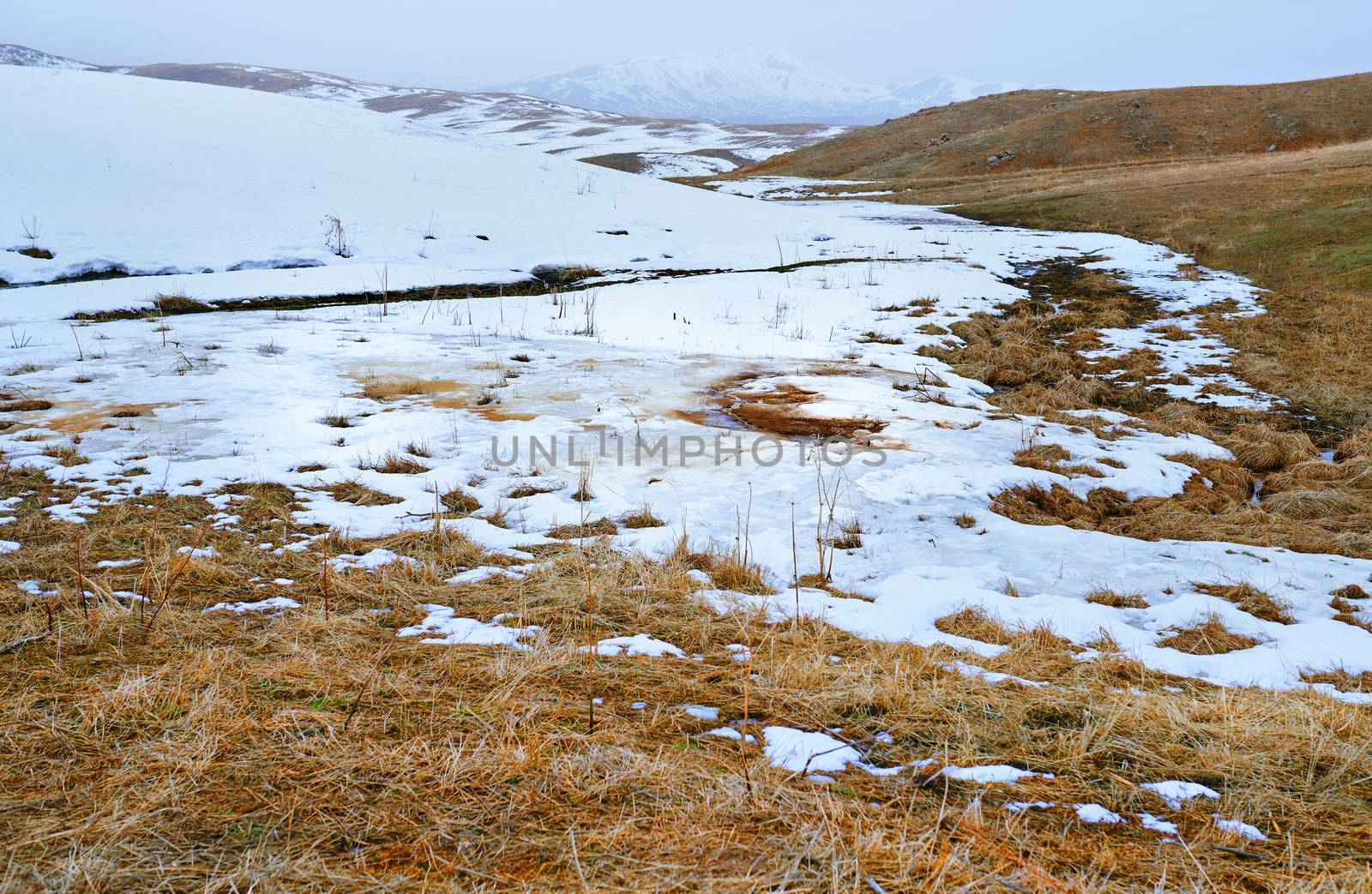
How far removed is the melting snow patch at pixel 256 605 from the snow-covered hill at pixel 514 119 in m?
77.6

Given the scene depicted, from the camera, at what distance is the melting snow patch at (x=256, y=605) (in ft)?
11.7

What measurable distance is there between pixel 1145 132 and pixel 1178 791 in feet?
172

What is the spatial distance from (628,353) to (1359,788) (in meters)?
9.11

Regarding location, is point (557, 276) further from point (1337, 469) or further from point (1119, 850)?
point (1119, 850)

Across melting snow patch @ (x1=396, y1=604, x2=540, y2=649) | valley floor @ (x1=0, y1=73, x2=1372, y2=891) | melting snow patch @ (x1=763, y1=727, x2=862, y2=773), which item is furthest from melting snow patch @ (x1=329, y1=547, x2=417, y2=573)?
melting snow patch @ (x1=763, y1=727, x2=862, y2=773)

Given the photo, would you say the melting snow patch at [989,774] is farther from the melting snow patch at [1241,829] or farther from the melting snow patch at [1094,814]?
the melting snow patch at [1241,829]

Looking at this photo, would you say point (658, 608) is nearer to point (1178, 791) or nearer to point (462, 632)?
point (462, 632)

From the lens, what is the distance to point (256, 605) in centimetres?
366

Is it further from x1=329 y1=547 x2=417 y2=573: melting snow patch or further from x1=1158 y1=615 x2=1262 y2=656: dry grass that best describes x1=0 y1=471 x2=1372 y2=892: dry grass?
x1=1158 y1=615 x2=1262 y2=656: dry grass

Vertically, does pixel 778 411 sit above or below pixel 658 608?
above

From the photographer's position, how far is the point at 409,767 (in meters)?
2.22

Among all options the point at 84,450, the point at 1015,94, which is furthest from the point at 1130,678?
the point at 1015,94

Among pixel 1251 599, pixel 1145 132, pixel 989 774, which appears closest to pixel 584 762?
pixel 989 774

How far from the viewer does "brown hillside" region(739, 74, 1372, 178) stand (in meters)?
41.9
